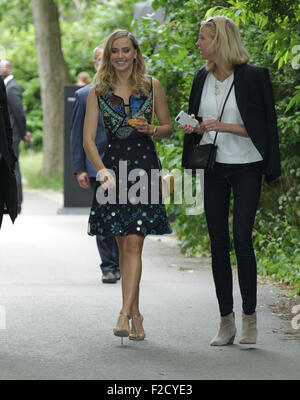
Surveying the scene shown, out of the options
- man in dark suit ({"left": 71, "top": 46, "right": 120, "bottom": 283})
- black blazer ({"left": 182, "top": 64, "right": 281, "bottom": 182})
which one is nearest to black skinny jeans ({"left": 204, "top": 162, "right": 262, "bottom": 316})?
black blazer ({"left": 182, "top": 64, "right": 281, "bottom": 182})

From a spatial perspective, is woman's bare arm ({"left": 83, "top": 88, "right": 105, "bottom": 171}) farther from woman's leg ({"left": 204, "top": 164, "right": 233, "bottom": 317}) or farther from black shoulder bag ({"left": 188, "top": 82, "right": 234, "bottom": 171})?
woman's leg ({"left": 204, "top": 164, "right": 233, "bottom": 317})

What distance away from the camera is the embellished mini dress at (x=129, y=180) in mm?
6266

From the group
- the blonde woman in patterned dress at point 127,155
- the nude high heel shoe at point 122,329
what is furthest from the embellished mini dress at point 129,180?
the nude high heel shoe at point 122,329

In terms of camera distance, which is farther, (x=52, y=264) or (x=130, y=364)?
(x=52, y=264)

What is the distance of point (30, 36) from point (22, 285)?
90.9ft

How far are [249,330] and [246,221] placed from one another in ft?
2.26

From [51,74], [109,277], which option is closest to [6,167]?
[109,277]

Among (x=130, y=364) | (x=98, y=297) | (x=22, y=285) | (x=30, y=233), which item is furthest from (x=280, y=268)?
(x=30, y=233)

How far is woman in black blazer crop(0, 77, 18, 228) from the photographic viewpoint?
611cm

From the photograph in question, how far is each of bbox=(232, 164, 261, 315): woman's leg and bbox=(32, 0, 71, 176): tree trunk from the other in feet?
62.0

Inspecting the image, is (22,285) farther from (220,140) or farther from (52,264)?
(220,140)

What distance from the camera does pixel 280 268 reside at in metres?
8.98

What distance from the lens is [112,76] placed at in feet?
20.7

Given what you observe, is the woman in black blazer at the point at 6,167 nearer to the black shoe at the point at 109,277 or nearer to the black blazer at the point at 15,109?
the black shoe at the point at 109,277
